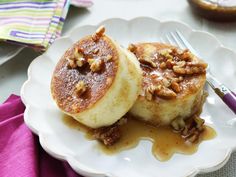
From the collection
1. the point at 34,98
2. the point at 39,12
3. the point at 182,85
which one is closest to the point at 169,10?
the point at 39,12

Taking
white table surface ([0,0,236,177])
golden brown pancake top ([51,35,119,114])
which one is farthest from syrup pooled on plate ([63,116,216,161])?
white table surface ([0,0,236,177])

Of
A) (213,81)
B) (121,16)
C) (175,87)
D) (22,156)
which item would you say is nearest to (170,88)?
(175,87)

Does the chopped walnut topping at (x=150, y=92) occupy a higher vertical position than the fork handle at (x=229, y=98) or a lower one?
lower

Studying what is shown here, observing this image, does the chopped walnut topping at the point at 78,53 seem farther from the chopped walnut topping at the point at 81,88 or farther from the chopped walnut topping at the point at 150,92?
the chopped walnut topping at the point at 150,92

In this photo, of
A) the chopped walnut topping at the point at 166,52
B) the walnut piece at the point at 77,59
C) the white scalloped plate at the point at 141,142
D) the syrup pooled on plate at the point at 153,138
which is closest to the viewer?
the white scalloped plate at the point at 141,142

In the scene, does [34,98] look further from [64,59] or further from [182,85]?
[182,85]

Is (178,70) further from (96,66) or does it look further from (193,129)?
(96,66)

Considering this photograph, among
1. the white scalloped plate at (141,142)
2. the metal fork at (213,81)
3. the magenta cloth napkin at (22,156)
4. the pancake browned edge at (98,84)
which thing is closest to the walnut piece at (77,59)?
the pancake browned edge at (98,84)
